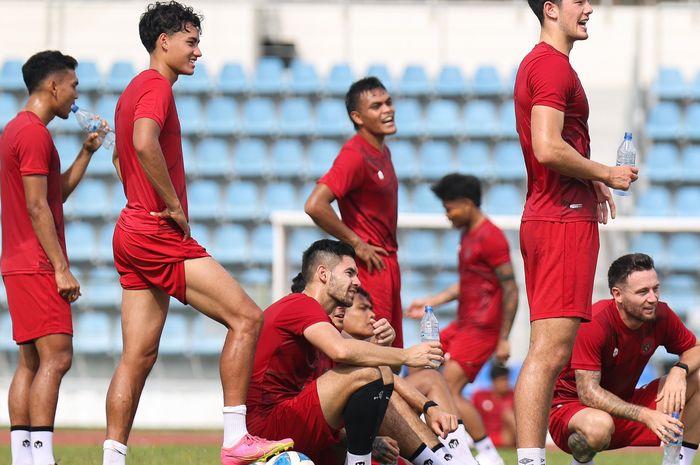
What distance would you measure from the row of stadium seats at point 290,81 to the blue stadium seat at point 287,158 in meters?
0.81

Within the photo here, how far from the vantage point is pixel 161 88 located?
6020 millimetres

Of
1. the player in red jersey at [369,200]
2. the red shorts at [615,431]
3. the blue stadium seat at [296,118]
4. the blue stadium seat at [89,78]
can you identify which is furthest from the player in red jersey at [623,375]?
the blue stadium seat at [89,78]

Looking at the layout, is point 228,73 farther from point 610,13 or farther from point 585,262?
point 585,262

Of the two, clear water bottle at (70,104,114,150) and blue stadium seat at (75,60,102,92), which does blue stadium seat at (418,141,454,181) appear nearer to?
blue stadium seat at (75,60,102,92)

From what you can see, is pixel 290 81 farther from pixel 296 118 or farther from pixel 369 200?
pixel 369 200

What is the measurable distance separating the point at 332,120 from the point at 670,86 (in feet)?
15.8

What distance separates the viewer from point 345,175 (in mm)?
7703

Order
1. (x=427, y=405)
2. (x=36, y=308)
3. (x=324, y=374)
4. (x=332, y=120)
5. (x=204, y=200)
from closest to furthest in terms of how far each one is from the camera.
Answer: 1. (x=324, y=374)
2. (x=427, y=405)
3. (x=36, y=308)
4. (x=204, y=200)
5. (x=332, y=120)

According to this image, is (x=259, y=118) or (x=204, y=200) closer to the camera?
(x=204, y=200)

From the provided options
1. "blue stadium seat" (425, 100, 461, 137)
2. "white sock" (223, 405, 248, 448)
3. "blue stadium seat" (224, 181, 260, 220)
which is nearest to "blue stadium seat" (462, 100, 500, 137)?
"blue stadium seat" (425, 100, 461, 137)

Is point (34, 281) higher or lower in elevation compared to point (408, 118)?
lower

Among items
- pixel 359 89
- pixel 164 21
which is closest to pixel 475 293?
pixel 359 89

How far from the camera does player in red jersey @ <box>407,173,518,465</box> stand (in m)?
9.31

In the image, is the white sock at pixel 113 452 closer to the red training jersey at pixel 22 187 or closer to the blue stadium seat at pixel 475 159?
the red training jersey at pixel 22 187
